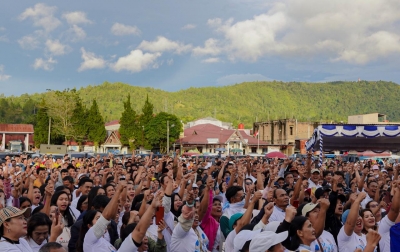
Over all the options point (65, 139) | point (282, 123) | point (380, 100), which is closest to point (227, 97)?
point (380, 100)

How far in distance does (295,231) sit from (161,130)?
57764mm

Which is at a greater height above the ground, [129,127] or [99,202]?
[129,127]

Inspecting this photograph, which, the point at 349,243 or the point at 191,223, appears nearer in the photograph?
the point at 191,223

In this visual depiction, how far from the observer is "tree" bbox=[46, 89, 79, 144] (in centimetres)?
5906

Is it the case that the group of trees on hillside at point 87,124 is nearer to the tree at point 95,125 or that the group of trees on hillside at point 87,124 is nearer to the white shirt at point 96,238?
the tree at point 95,125

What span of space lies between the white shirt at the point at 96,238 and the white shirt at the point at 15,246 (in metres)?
0.55

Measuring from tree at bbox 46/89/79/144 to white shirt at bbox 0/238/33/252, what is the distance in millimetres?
56122

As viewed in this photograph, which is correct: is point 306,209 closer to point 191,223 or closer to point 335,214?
point 191,223

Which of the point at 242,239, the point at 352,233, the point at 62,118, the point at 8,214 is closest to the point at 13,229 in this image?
the point at 8,214

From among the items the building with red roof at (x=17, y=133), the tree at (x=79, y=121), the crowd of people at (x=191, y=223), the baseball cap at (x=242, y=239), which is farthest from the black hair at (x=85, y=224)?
the building with red roof at (x=17, y=133)

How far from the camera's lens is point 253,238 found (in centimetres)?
353

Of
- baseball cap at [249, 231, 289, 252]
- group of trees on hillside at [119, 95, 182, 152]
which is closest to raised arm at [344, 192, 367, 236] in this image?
baseball cap at [249, 231, 289, 252]

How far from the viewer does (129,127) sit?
64.0 meters

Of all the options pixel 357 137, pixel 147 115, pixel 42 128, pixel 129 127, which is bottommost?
pixel 357 137
